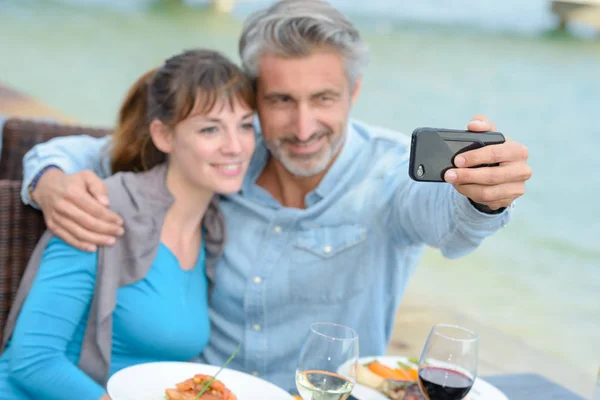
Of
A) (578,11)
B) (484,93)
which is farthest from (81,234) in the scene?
(484,93)

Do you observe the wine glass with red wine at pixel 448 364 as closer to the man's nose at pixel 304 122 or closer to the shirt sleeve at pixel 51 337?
the shirt sleeve at pixel 51 337

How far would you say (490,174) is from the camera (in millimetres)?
1311

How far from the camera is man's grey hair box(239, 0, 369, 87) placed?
6.47ft

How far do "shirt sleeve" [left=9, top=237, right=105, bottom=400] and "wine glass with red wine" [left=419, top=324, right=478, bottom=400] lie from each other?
765 millimetres

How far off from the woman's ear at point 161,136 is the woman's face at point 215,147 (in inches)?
1.7

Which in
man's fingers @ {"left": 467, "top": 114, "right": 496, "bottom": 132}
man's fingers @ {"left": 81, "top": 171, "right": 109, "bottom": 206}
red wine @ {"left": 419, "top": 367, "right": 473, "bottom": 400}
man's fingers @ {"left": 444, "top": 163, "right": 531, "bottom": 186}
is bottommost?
red wine @ {"left": 419, "top": 367, "right": 473, "bottom": 400}

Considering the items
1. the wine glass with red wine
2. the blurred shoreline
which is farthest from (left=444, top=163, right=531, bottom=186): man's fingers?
the blurred shoreline

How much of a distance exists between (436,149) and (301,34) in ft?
2.69

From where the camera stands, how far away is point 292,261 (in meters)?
1.97

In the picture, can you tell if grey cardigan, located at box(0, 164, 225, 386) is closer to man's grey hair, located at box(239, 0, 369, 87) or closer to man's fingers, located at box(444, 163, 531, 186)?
man's grey hair, located at box(239, 0, 369, 87)

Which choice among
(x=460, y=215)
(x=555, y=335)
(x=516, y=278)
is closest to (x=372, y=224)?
(x=460, y=215)

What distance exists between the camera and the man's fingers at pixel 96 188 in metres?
1.74

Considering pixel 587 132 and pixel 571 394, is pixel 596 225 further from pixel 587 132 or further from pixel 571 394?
pixel 571 394

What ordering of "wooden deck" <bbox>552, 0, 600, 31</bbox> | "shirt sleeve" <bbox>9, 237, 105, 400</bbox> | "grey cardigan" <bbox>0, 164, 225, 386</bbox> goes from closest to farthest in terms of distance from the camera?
1. "shirt sleeve" <bbox>9, 237, 105, 400</bbox>
2. "grey cardigan" <bbox>0, 164, 225, 386</bbox>
3. "wooden deck" <bbox>552, 0, 600, 31</bbox>
